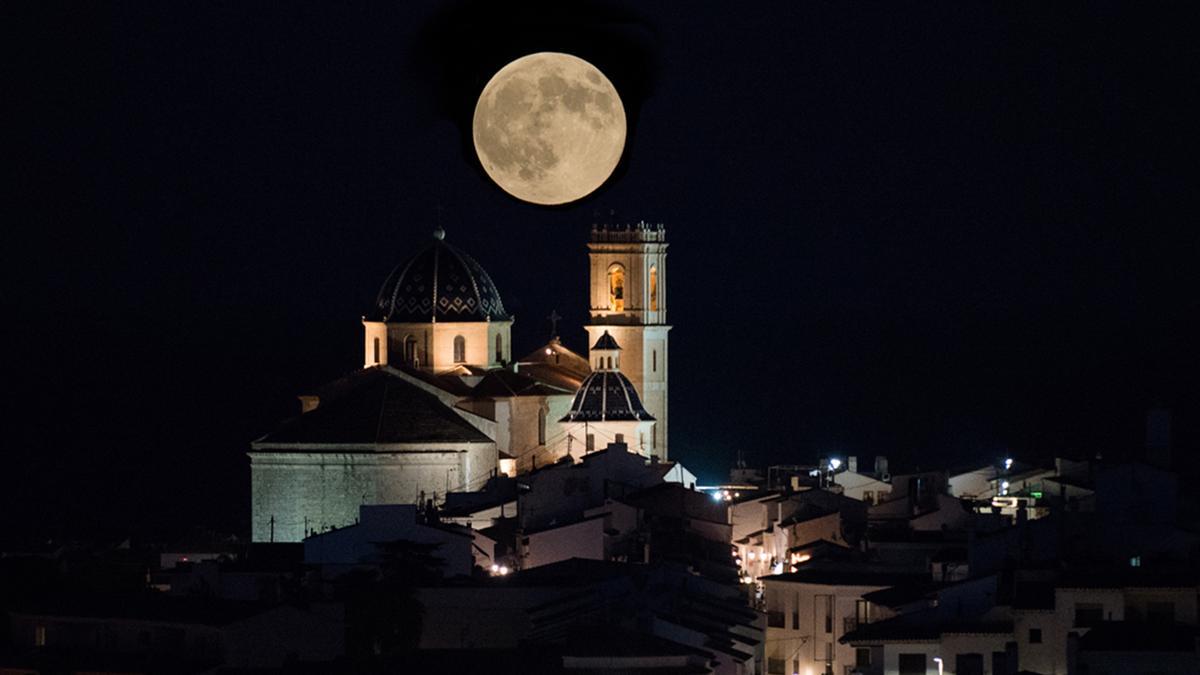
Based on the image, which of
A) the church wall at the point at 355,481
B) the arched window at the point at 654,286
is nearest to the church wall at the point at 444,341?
the church wall at the point at 355,481

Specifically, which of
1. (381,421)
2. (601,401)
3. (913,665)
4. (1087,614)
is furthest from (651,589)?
(601,401)

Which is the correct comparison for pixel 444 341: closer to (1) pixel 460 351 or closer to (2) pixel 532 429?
(1) pixel 460 351

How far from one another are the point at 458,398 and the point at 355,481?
2.76 m

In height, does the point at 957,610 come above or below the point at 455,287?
below

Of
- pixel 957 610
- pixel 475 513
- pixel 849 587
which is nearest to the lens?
pixel 957 610

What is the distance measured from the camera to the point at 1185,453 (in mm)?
48625

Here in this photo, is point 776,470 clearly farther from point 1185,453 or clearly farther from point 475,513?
point 475,513

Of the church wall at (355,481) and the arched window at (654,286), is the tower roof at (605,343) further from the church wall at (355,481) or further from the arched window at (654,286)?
the arched window at (654,286)

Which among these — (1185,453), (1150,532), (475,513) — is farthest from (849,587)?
(1185,453)

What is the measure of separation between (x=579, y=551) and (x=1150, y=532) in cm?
574

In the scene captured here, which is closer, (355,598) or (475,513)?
(355,598)

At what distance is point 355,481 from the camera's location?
38.6 m

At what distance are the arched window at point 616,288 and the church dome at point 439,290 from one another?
3.16m

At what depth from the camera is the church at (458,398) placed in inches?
1521
